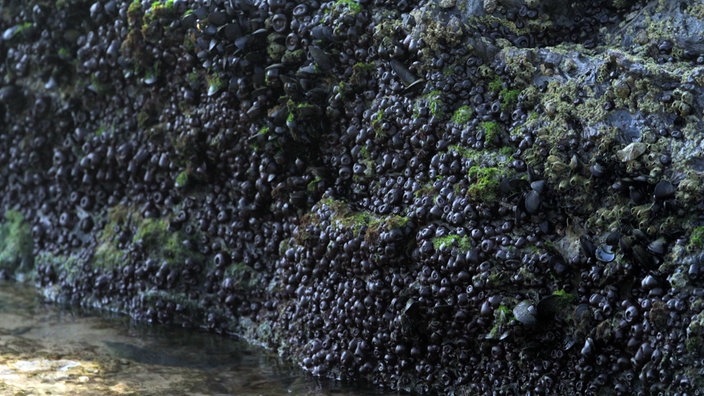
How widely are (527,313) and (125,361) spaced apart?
2143 millimetres

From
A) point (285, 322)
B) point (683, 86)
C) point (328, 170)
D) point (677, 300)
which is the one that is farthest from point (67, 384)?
point (683, 86)

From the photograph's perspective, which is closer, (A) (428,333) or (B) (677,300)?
(B) (677,300)

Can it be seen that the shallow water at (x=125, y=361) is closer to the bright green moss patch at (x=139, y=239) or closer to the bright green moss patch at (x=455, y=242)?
the bright green moss patch at (x=139, y=239)

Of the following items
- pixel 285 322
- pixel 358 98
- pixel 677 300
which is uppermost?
pixel 358 98

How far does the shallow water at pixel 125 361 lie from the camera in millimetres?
4574

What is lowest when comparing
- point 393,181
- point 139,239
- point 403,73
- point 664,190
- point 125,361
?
point 125,361

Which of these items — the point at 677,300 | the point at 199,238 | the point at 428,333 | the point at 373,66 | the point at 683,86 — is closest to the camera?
the point at 677,300

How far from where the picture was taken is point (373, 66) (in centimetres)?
495

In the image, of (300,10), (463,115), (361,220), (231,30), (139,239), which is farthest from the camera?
(139,239)

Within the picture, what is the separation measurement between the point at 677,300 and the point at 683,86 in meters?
0.98

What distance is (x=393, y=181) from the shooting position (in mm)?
4801

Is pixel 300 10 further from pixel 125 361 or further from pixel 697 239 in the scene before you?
pixel 697 239

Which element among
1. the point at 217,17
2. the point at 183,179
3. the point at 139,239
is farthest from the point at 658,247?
the point at 139,239

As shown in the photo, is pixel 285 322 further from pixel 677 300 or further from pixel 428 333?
pixel 677 300
